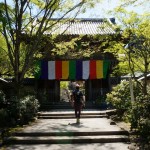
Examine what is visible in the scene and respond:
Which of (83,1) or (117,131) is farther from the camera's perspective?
(83,1)

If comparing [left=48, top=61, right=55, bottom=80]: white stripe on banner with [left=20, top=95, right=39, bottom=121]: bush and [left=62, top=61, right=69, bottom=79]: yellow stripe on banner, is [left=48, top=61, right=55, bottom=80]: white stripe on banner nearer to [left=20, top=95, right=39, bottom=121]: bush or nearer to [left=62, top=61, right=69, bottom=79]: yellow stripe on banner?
[left=62, top=61, right=69, bottom=79]: yellow stripe on banner

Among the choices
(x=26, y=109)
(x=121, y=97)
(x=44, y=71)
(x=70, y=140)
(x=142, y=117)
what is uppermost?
(x=44, y=71)

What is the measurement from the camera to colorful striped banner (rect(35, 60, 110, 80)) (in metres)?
23.7

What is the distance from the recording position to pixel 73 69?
24.0 metres

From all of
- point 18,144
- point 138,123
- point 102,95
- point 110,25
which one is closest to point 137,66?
point 110,25

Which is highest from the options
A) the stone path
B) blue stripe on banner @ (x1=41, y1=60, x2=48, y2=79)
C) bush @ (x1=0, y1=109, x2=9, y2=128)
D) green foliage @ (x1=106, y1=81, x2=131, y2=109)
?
blue stripe on banner @ (x1=41, y1=60, x2=48, y2=79)

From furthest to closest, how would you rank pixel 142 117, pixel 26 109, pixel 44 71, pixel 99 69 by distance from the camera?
pixel 99 69 → pixel 44 71 → pixel 26 109 → pixel 142 117

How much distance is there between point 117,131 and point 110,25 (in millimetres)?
5792

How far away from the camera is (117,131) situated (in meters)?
10.8

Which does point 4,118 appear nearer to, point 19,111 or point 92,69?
point 19,111

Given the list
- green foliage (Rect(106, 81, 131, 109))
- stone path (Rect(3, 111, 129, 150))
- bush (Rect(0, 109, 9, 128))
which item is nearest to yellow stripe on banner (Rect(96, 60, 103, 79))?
green foliage (Rect(106, 81, 131, 109))

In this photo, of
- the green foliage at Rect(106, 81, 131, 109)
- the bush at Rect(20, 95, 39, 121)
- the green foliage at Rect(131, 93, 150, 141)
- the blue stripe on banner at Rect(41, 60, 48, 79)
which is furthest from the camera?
the blue stripe on banner at Rect(41, 60, 48, 79)

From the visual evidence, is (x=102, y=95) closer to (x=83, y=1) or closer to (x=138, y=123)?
(x=83, y=1)

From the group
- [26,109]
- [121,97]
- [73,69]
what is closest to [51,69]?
[73,69]
